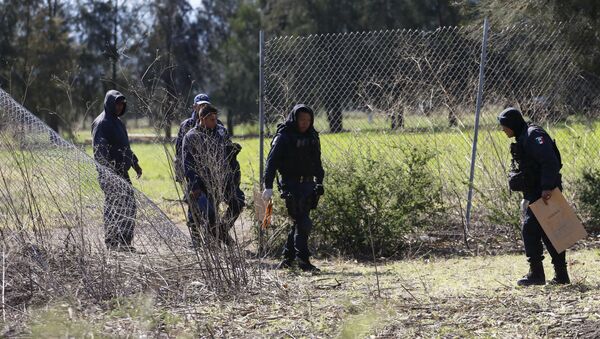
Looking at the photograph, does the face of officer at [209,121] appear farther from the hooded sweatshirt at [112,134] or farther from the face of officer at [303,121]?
the hooded sweatshirt at [112,134]

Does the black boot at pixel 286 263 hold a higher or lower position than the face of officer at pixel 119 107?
lower

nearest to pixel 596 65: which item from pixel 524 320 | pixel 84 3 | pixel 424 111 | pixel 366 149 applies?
pixel 424 111

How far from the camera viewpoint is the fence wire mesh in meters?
5.95

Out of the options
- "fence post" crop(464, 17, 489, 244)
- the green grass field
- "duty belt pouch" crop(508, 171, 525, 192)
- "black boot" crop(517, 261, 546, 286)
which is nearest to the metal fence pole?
the green grass field

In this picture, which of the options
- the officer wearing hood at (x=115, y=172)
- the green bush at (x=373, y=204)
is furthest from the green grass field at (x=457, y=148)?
the officer wearing hood at (x=115, y=172)

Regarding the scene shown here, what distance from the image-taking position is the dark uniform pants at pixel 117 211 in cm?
638

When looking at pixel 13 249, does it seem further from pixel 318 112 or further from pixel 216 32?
pixel 216 32

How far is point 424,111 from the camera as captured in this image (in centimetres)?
905

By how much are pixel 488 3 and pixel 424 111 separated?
2.45 m

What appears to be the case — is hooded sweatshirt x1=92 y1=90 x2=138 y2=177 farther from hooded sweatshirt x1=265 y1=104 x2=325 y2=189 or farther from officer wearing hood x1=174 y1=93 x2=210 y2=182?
hooded sweatshirt x1=265 y1=104 x2=325 y2=189

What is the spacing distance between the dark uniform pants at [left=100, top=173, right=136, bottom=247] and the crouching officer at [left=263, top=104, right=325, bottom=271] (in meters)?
1.33

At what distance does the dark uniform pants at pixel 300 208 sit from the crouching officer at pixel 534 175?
189cm

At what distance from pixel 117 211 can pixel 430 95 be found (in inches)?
151

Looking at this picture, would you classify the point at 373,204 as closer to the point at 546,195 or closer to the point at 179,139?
the point at 179,139
